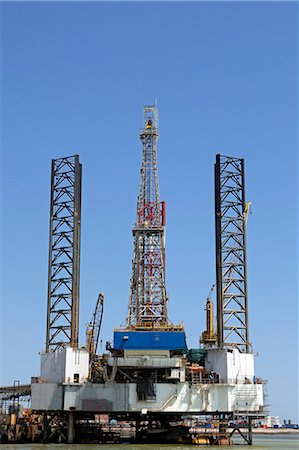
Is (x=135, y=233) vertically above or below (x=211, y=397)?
above

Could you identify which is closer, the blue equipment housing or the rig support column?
the rig support column

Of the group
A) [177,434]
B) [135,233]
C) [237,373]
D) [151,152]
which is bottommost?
[177,434]

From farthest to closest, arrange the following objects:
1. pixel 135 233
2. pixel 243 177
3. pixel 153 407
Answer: pixel 135 233 → pixel 243 177 → pixel 153 407

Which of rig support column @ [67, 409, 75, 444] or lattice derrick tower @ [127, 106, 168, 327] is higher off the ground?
lattice derrick tower @ [127, 106, 168, 327]

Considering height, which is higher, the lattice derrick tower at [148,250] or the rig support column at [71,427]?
the lattice derrick tower at [148,250]

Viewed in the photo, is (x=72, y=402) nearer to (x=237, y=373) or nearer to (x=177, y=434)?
(x=177, y=434)

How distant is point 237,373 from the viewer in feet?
163

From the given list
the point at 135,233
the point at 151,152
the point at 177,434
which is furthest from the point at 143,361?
the point at 151,152

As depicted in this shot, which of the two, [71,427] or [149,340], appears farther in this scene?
[149,340]

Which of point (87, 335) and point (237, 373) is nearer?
point (237, 373)

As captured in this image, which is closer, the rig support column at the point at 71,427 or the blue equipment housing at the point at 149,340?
the rig support column at the point at 71,427

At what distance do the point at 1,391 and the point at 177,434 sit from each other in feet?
59.2

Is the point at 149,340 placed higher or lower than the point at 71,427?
higher

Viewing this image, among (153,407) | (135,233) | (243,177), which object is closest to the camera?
(153,407)
